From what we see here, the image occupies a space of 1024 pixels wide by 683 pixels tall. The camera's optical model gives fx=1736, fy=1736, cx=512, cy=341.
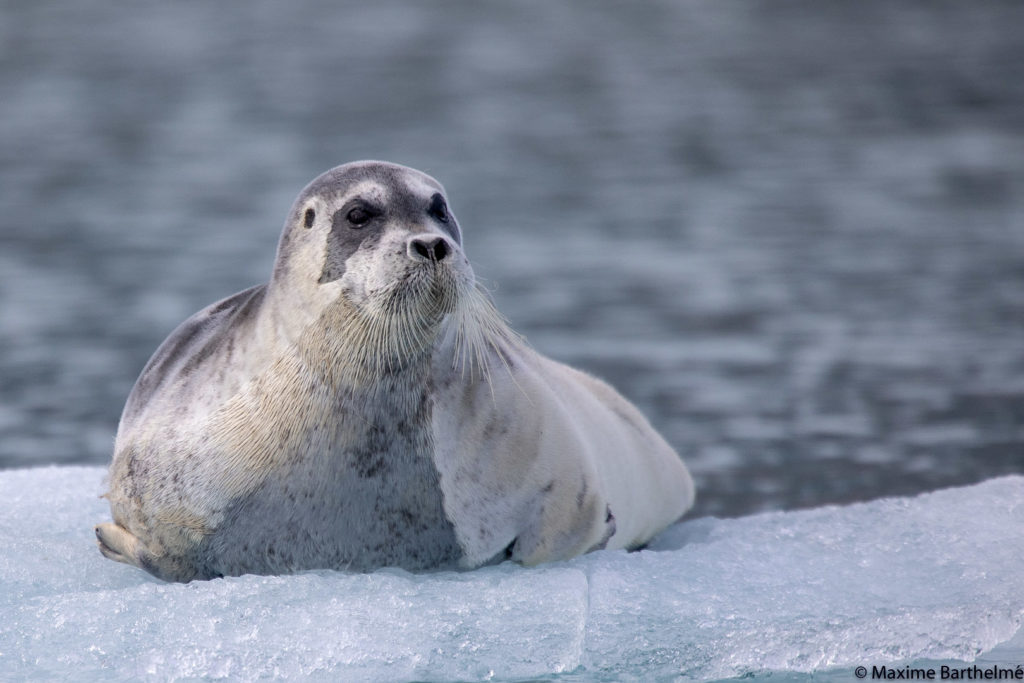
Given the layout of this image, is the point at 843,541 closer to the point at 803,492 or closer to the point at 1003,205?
the point at 803,492

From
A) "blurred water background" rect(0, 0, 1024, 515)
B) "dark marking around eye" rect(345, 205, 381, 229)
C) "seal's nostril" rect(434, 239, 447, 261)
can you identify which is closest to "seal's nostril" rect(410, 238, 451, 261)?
"seal's nostril" rect(434, 239, 447, 261)

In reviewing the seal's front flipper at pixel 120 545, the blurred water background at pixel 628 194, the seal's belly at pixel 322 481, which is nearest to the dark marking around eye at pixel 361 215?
the seal's belly at pixel 322 481

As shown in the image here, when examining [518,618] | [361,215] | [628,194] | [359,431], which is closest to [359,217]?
[361,215]

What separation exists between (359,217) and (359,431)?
57cm

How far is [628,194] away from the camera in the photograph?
16594mm

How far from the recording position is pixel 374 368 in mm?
4535

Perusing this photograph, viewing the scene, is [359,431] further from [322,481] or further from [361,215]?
[361,215]

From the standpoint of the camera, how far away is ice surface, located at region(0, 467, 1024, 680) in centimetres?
429

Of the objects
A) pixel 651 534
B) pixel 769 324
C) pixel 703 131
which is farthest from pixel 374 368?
pixel 703 131

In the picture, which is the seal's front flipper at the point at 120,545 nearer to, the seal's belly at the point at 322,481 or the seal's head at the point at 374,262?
the seal's belly at the point at 322,481

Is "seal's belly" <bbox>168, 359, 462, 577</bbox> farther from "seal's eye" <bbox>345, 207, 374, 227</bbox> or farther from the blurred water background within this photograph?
the blurred water background

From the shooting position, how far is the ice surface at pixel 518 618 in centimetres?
429

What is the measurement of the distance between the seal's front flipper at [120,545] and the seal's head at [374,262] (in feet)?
2.58

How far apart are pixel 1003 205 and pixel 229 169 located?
7967mm
